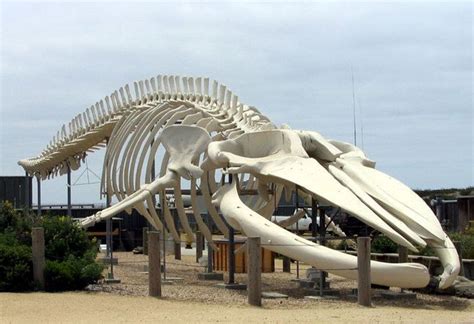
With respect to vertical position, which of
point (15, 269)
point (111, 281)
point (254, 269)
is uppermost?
point (254, 269)

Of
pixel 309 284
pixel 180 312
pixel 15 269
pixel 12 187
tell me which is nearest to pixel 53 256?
pixel 15 269

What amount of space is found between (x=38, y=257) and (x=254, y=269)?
457 centimetres

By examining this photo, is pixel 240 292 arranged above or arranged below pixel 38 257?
below

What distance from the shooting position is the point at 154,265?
14.4m

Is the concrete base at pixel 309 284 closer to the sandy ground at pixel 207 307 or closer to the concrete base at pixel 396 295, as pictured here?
the sandy ground at pixel 207 307

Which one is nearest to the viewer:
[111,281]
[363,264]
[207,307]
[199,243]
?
[363,264]

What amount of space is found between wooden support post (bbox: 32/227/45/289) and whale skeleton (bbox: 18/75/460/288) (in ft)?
5.59

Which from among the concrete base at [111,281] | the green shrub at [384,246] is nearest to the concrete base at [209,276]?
the concrete base at [111,281]

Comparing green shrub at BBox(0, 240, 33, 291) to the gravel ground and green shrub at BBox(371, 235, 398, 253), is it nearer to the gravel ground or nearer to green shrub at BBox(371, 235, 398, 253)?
the gravel ground

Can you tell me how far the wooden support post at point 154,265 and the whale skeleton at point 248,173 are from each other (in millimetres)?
1296

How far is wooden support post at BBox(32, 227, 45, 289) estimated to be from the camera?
→ 15.3 m

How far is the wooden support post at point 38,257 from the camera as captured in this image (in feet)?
50.1

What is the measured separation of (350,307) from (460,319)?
182cm

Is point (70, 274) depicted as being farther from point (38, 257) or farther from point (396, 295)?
point (396, 295)
